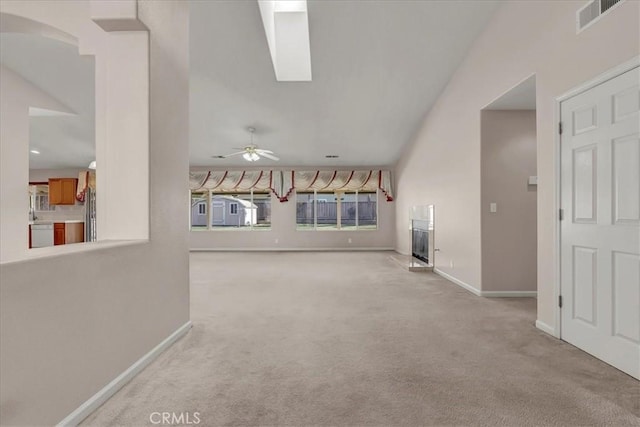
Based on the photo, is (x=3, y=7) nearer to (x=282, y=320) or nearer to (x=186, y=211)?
(x=186, y=211)

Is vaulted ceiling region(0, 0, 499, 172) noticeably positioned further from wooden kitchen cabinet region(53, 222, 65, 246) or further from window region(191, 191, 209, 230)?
window region(191, 191, 209, 230)

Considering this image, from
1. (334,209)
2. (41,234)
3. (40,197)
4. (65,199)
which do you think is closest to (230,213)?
(334,209)

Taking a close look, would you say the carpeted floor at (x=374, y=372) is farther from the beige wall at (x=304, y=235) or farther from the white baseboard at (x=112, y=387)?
the beige wall at (x=304, y=235)

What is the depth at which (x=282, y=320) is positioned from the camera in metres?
3.33

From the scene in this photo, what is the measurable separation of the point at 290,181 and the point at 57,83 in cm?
576

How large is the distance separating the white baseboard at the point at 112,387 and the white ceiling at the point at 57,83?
225 cm

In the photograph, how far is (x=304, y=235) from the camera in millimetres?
10078

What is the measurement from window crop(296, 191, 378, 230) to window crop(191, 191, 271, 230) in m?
1.14

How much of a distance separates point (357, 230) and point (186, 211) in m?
7.45

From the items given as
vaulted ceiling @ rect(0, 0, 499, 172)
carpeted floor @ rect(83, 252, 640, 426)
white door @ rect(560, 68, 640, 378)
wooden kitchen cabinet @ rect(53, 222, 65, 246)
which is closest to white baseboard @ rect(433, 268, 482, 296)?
carpeted floor @ rect(83, 252, 640, 426)

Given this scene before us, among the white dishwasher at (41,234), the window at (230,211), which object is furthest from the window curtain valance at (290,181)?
the white dishwasher at (41,234)

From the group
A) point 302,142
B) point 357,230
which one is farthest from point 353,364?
point 357,230

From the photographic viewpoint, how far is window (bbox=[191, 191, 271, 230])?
33.9ft

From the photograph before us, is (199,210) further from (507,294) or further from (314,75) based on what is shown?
(507,294)
